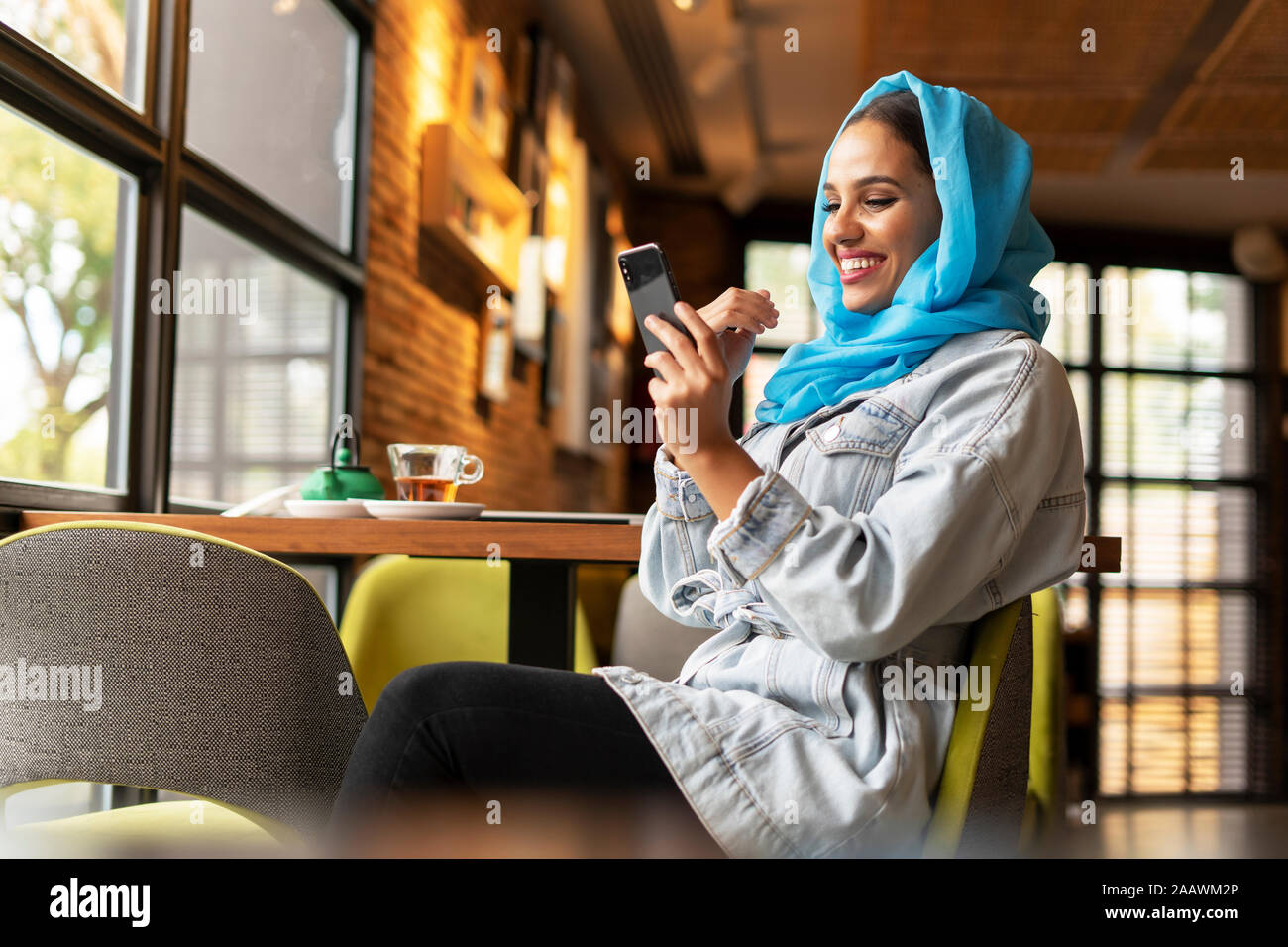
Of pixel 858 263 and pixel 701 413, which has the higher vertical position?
pixel 858 263

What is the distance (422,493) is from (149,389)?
3.45 ft

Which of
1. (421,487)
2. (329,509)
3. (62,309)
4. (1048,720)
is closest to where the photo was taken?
(329,509)

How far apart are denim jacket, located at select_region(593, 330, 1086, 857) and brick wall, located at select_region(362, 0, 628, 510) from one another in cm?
282

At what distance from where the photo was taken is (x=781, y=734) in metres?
1.08

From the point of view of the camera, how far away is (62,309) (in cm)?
242

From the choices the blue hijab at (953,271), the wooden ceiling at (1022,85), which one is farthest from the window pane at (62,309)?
the wooden ceiling at (1022,85)

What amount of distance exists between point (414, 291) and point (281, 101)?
2.77ft

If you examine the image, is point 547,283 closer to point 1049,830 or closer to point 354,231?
point 354,231

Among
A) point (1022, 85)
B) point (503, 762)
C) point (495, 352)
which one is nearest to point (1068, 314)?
point (1022, 85)

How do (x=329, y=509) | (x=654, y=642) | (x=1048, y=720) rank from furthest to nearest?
(x=654, y=642) < (x=1048, y=720) < (x=329, y=509)

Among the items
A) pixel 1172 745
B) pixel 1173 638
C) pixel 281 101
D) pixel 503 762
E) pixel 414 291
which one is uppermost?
pixel 281 101

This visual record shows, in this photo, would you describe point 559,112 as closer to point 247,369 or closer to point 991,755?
point 247,369

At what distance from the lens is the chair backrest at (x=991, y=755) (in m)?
1.08

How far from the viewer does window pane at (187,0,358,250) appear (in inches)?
118
